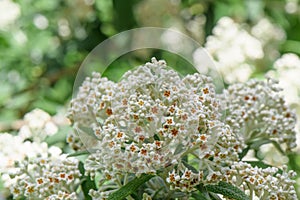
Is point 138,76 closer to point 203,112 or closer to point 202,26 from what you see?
point 203,112

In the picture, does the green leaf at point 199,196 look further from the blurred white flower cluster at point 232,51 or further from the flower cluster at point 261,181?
the blurred white flower cluster at point 232,51

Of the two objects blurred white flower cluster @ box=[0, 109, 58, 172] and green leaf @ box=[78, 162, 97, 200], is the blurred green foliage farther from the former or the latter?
green leaf @ box=[78, 162, 97, 200]

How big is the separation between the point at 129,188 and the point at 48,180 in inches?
7.6

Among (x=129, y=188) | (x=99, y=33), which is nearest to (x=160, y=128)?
(x=129, y=188)

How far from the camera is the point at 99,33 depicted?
102 inches

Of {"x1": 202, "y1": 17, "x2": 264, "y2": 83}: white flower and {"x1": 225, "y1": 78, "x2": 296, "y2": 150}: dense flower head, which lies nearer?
{"x1": 225, "y1": 78, "x2": 296, "y2": 150}: dense flower head

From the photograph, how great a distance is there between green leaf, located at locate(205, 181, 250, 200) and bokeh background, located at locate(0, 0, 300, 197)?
126cm

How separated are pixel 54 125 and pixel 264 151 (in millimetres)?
653

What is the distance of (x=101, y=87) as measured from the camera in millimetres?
1105

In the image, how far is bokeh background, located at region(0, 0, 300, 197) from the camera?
230 centimetres

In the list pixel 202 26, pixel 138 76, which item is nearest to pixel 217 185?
pixel 138 76

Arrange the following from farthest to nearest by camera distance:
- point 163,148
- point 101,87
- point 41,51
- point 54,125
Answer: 1. point 41,51
2. point 54,125
3. point 101,87
4. point 163,148

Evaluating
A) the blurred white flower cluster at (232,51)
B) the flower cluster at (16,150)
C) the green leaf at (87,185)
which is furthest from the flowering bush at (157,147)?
the blurred white flower cluster at (232,51)

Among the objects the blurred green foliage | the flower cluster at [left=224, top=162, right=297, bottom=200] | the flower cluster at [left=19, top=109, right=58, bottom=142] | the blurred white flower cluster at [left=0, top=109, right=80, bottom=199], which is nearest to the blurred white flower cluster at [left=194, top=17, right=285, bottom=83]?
the blurred green foliage
